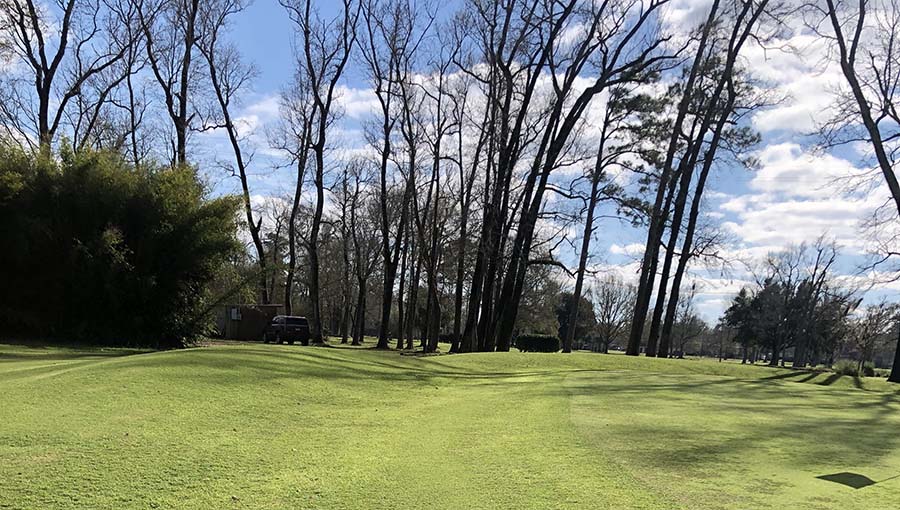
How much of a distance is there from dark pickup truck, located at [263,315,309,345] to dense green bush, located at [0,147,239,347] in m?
13.4

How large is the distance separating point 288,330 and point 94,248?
52.6 ft

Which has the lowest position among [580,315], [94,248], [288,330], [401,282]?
[288,330]

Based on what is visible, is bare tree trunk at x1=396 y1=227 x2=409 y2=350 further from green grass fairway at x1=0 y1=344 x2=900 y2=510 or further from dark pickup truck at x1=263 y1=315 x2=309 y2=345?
green grass fairway at x1=0 y1=344 x2=900 y2=510

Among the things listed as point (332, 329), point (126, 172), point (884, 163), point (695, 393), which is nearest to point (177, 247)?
point (126, 172)

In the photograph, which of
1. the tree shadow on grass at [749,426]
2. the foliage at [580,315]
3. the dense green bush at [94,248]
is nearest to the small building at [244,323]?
the dense green bush at [94,248]

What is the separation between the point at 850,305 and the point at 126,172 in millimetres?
59624

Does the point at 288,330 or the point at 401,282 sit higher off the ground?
the point at 401,282

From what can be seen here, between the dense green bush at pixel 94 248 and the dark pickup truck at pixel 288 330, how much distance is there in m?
13.4

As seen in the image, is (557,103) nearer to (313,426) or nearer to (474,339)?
(474,339)

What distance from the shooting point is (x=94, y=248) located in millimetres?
16031

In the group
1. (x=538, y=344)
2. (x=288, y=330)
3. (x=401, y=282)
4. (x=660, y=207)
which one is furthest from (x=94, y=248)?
(x=401, y=282)

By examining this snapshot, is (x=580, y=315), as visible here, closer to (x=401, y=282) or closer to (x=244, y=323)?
(x=401, y=282)

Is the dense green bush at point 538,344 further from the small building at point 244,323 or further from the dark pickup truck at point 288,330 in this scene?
the small building at point 244,323

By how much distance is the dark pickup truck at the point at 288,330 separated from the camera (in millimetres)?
31422
